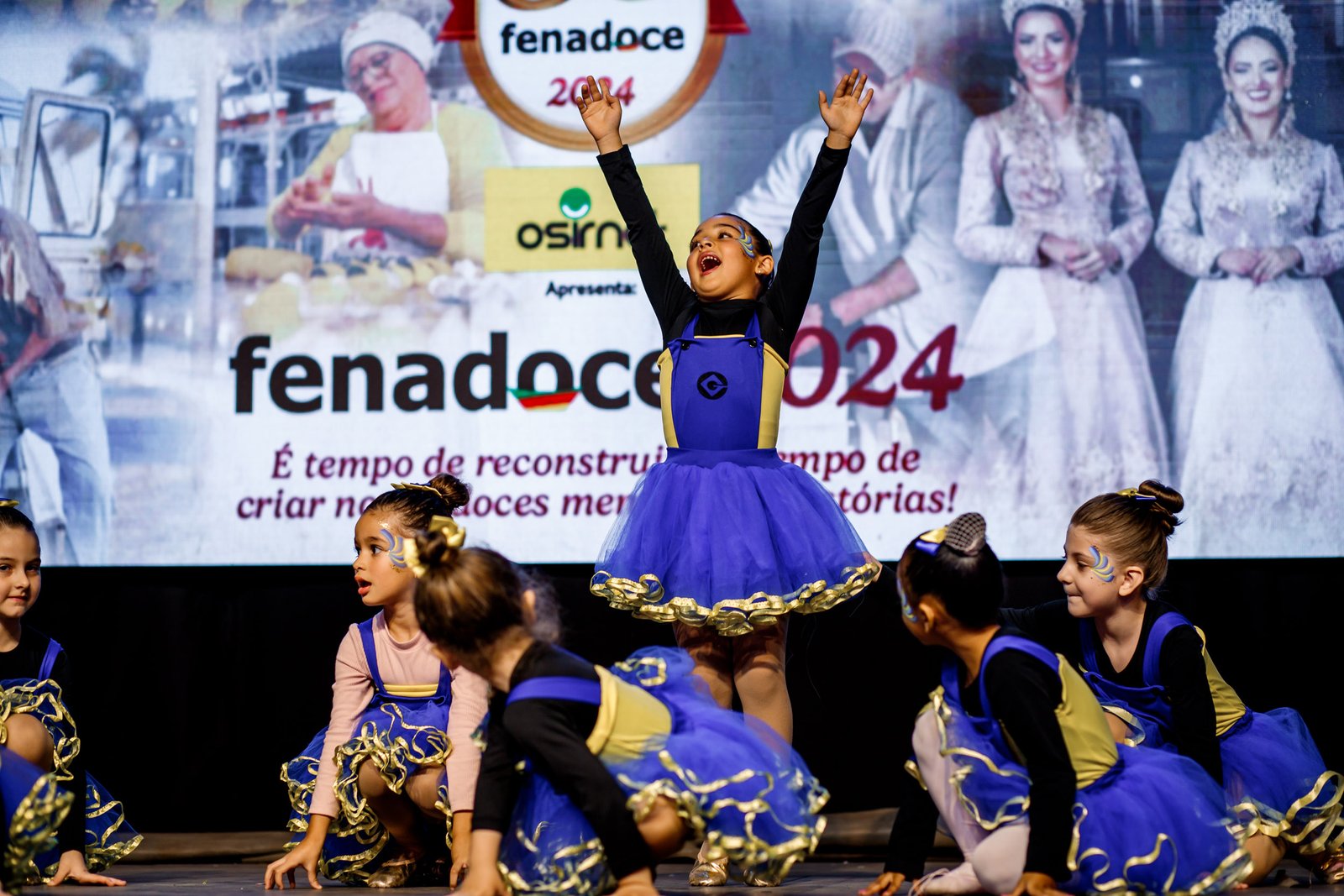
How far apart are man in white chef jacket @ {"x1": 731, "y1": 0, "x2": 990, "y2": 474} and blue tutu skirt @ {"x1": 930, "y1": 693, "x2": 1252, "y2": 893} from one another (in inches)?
63.0

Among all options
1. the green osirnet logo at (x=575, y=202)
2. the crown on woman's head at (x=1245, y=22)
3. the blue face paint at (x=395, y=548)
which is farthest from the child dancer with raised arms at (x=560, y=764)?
the crown on woman's head at (x=1245, y=22)

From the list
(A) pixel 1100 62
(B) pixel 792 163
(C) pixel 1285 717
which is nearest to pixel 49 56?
(B) pixel 792 163

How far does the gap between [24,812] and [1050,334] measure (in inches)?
104

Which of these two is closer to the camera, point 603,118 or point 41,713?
point 41,713

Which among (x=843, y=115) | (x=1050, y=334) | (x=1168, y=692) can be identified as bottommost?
(x=1168, y=692)

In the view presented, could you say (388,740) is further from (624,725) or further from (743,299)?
(743,299)

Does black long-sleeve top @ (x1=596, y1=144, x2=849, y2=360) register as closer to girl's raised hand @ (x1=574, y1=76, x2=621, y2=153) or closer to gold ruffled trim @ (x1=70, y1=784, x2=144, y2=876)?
girl's raised hand @ (x1=574, y1=76, x2=621, y2=153)

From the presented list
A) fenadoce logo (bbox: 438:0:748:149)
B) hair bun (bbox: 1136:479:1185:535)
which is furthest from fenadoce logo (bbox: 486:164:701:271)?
hair bun (bbox: 1136:479:1185:535)

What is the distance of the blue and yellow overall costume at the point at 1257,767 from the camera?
A: 2.71 meters

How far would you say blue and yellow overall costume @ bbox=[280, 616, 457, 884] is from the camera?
9.11ft

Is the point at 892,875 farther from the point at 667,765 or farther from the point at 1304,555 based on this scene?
the point at 1304,555

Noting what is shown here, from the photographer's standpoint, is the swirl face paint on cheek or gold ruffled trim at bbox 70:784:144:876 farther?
gold ruffled trim at bbox 70:784:144:876

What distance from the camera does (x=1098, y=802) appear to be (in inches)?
90.3

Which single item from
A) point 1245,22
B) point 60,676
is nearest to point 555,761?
point 60,676
